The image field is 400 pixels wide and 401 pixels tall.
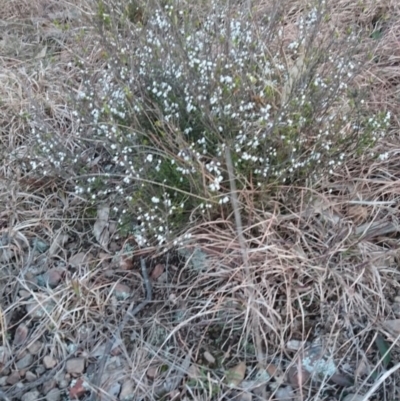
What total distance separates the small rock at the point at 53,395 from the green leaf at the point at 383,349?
856 mm

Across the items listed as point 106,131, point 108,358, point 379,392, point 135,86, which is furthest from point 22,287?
point 379,392

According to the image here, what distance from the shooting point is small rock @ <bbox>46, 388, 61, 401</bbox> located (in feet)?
5.54

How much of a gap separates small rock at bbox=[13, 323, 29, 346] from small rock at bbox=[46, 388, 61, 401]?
0.63 ft

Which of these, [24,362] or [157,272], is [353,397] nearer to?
[157,272]

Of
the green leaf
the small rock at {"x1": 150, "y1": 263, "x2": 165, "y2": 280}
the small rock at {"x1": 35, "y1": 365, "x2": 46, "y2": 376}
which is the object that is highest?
the small rock at {"x1": 150, "y1": 263, "x2": 165, "y2": 280}

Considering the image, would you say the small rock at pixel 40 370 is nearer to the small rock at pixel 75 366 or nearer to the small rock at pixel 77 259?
the small rock at pixel 75 366

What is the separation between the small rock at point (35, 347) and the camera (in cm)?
180

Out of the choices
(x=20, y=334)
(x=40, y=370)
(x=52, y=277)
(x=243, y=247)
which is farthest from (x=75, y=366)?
(x=243, y=247)

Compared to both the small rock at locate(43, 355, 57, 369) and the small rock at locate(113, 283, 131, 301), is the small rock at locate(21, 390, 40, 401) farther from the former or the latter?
the small rock at locate(113, 283, 131, 301)

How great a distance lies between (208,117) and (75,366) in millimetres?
784

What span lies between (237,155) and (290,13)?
1084 mm

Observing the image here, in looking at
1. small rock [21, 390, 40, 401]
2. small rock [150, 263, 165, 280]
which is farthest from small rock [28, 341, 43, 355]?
small rock [150, 263, 165, 280]

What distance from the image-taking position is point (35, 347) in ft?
5.92

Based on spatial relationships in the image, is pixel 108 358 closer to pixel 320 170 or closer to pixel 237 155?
pixel 237 155
